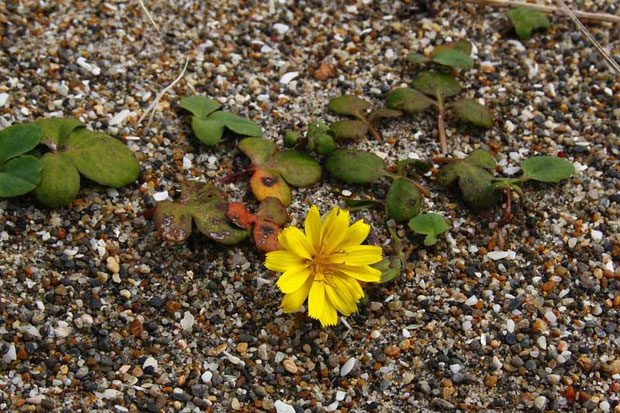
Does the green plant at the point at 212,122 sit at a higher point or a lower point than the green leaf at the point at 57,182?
higher

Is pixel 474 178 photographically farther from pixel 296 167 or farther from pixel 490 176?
pixel 296 167

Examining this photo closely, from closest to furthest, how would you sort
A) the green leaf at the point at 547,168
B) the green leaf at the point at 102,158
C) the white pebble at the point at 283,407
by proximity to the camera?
the white pebble at the point at 283,407 → the green leaf at the point at 102,158 → the green leaf at the point at 547,168

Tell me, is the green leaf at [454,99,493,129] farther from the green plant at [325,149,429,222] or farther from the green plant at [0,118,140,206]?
the green plant at [0,118,140,206]

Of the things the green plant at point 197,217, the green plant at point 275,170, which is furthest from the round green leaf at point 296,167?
the green plant at point 197,217

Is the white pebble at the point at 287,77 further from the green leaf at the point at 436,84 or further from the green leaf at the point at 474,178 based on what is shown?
the green leaf at the point at 474,178

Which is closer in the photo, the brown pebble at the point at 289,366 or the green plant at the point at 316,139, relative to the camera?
the brown pebble at the point at 289,366

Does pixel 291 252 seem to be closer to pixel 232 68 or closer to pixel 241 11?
pixel 232 68

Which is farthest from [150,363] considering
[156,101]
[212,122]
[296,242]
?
[156,101]

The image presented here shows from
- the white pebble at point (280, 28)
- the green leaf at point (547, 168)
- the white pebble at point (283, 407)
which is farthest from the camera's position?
the white pebble at point (280, 28)
